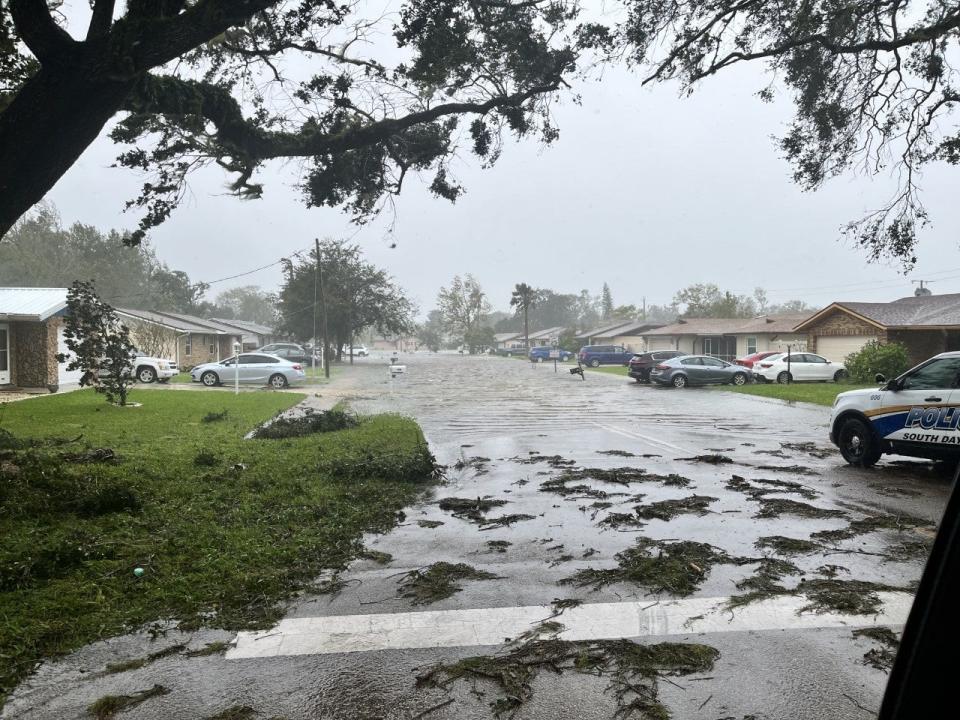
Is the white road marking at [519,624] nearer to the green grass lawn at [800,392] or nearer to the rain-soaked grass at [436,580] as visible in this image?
the rain-soaked grass at [436,580]

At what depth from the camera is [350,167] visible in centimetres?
1205

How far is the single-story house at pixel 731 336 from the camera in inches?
1960

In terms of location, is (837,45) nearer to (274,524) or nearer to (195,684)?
(274,524)

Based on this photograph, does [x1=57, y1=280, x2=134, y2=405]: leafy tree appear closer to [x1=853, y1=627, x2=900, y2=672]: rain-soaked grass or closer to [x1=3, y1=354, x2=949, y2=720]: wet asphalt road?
[x1=3, y1=354, x2=949, y2=720]: wet asphalt road

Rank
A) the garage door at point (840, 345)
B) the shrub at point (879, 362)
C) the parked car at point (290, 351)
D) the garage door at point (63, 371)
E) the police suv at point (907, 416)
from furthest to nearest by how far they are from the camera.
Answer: the parked car at point (290, 351)
the garage door at point (840, 345)
the shrub at point (879, 362)
the garage door at point (63, 371)
the police suv at point (907, 416)

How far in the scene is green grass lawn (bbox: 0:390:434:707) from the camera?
4664 millimetres

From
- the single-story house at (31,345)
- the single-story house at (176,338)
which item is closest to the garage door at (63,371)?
the single-story house at (31,345)

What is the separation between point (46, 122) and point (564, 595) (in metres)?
6.44

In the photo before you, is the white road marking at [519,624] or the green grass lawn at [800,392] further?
the green grass lawn at [800,392]

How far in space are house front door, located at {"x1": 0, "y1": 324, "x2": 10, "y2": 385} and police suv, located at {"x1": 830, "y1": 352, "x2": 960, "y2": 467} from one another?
2640 cm

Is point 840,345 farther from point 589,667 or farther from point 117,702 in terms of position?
point 117,702

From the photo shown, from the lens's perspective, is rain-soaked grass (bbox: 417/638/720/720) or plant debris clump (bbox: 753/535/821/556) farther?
plant debris clump (bbox: 753/535/821/556)

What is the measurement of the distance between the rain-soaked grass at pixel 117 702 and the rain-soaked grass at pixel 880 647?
12.6ft

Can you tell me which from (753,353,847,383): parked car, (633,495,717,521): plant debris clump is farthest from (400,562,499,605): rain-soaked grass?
(753,353,847,383): parked car
